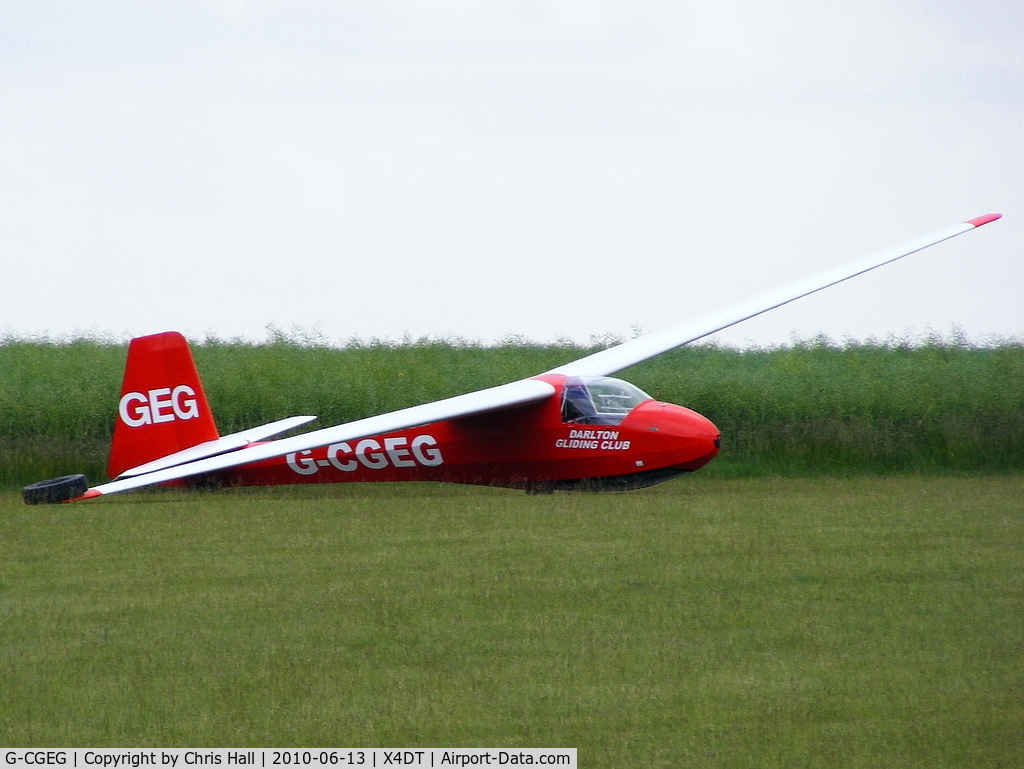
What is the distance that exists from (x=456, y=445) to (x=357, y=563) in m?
5.14

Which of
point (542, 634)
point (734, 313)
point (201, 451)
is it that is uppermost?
point (734, 313)

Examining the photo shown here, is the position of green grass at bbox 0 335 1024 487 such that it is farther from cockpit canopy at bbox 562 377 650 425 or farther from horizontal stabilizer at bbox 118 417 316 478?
cockpit canopy at bbox 562 377 650 425

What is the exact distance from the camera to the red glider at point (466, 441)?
1377cm

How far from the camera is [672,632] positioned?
6.55 meters

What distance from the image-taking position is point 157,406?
48.0 ft

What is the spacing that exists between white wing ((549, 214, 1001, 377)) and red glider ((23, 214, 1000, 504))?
2.31 ft

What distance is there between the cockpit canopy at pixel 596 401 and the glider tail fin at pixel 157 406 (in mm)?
4648

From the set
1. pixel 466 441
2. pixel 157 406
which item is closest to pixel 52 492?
pixel 157 406

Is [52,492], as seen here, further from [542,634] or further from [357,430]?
[542,634]

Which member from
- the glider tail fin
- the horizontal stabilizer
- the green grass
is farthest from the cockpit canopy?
the glider tail fin

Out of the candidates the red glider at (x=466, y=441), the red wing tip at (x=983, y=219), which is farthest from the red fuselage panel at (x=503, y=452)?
the red wing tip at (x=983, y=219)

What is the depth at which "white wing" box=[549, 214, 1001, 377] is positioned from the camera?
15445mm

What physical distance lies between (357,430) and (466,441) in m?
1.91

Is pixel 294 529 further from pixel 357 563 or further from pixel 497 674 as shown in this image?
pixel 497 674
